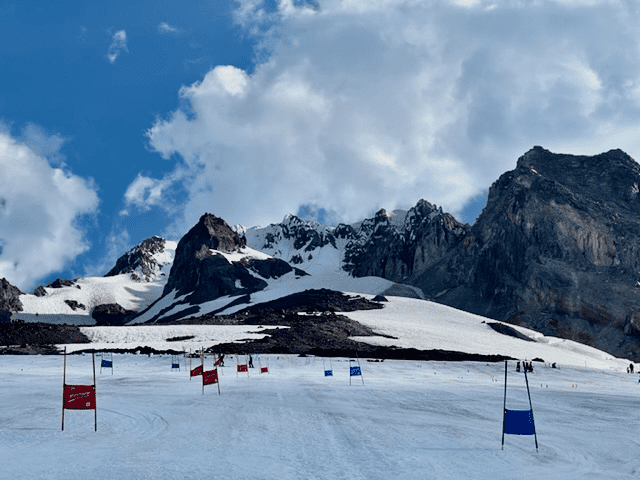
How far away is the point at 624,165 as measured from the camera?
546 ft

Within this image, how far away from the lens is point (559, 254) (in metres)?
144

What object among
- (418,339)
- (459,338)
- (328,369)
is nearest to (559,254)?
(459,338)

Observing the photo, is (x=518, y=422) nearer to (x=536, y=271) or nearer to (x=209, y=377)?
(x=209, y=377)

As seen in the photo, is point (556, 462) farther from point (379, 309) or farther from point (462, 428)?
point (379, 309)

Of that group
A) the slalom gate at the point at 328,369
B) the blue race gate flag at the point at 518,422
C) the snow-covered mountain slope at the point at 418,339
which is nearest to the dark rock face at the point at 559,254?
the snow-covered mountain slope at the point at 418,339

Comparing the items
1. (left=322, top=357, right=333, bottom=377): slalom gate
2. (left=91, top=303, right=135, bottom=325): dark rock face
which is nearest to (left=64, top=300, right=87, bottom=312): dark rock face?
(left=91, top=303, right=135, bottom=325): dark rock face

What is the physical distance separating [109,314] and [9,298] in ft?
98.7

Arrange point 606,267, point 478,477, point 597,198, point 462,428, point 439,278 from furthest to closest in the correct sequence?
point 439,278 → point 597,198 → point 606,267 → point 462,428 → point 478,477

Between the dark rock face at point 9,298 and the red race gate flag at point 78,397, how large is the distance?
180973 mm

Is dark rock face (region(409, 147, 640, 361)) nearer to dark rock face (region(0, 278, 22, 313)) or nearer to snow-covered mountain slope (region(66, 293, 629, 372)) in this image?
snow-covered mountain slope (region(66, 293, 629, 372))

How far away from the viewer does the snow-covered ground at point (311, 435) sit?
1180cm

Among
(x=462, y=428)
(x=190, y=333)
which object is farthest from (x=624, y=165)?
(x=462, y=428)

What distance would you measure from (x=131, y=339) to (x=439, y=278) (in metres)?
117

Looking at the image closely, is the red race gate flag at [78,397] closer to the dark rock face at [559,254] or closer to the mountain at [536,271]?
the dark rock face at [559,254]
